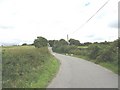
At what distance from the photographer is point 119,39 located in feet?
85.8

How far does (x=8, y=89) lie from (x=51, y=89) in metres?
2.49

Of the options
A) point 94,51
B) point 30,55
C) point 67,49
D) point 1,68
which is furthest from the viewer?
point 67,49

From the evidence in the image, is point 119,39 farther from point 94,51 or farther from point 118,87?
point 94,51

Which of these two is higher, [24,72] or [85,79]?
[24,72]

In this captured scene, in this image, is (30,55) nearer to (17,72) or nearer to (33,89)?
(17,72)

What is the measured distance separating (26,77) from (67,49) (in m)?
60.5

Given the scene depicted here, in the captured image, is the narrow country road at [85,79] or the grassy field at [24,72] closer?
the narrow country road at [85,79]

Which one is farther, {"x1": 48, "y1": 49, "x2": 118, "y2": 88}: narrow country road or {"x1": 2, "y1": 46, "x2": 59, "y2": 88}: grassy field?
{"x1": 2, "y1": 46, "x2": 59, "y2": 88}: grassy field

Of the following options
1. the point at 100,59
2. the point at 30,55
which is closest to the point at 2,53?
the point at 30,55

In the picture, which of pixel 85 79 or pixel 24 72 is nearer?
pixel 85 79

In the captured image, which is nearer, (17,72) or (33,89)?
(33,89)

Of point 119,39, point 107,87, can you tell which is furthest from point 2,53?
point 107,87

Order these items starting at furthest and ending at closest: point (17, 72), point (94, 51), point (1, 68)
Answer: point (94, 51), point (1, 68), point (17, 72)

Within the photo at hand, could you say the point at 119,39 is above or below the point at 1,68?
above
